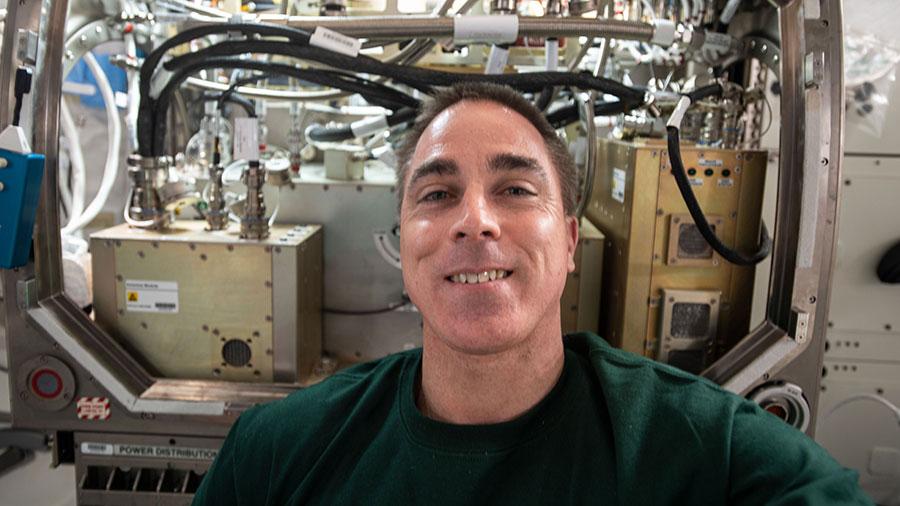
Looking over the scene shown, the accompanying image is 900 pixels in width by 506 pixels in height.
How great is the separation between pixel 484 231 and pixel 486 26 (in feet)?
2.23

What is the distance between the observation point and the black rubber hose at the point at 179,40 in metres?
1.50

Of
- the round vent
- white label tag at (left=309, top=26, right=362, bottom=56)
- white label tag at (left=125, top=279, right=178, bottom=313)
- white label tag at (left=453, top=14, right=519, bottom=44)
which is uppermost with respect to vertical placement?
white label tag at (left=453, top=14, right=519, bottom=44)

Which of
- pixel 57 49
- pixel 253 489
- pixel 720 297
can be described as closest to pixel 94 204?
pixel 57 49

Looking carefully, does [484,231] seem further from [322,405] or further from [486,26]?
[486,26]

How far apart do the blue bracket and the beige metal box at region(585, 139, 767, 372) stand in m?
1.38

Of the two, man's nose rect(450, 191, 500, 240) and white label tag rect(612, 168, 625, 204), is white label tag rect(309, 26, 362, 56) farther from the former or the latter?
white label tag rect(612, 168, 625, 204)

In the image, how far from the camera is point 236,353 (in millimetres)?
1721

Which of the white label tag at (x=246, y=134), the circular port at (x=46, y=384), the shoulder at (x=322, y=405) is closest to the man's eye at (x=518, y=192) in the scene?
the shoulder at (x=322, y=405)

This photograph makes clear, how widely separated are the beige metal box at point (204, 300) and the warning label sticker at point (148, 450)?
20 centimetres

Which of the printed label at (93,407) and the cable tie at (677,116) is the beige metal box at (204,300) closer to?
the printed label at (93,407)

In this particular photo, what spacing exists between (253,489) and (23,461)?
1852 millimetres

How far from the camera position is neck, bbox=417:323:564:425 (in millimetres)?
1042

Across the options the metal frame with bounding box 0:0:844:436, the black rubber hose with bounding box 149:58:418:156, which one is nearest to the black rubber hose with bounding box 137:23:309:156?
the black rubber hose with bounding box 149:58:418:156

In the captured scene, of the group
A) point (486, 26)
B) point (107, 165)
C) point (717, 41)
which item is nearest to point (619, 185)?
point (717, 41)
